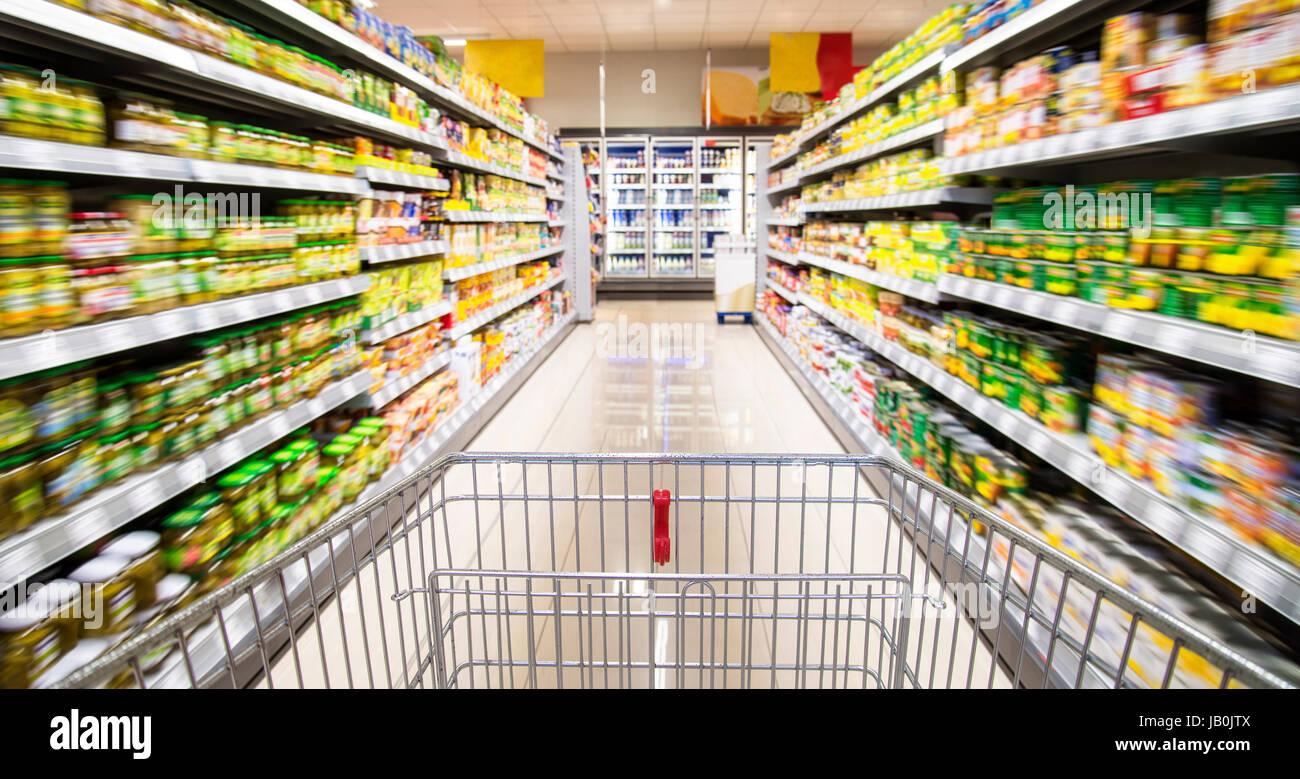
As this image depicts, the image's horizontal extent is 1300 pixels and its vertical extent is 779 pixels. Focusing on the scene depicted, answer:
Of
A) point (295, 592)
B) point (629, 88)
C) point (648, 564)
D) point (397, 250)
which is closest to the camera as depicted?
point (295, 592)

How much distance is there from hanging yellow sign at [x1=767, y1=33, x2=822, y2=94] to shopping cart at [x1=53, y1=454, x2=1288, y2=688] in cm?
666

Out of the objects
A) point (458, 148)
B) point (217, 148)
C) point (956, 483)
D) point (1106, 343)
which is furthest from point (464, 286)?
point (1106, 343)

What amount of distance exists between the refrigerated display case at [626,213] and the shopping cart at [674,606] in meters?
8.97

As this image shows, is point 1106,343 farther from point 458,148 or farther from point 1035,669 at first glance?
point 458,148

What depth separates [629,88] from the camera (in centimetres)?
1228

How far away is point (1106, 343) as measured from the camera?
2.28 meters

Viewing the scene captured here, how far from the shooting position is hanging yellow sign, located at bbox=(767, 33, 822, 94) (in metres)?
8.83

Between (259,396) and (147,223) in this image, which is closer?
(147,223)

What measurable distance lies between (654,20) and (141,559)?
10258 mm

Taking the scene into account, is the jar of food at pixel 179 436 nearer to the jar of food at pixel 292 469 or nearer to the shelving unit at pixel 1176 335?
the jar of food at pixel 292 469

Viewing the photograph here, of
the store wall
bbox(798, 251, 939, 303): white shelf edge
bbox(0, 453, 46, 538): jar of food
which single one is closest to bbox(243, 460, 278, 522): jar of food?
bbox(0, 453, 46, 538): jar of food

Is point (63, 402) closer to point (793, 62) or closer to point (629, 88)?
point (793, 62)

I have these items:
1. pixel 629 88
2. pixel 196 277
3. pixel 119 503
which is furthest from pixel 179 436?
pixel 629 88

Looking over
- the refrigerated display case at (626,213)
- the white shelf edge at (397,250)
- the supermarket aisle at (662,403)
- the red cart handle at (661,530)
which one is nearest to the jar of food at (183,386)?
the white shelf edge at (397,250)
